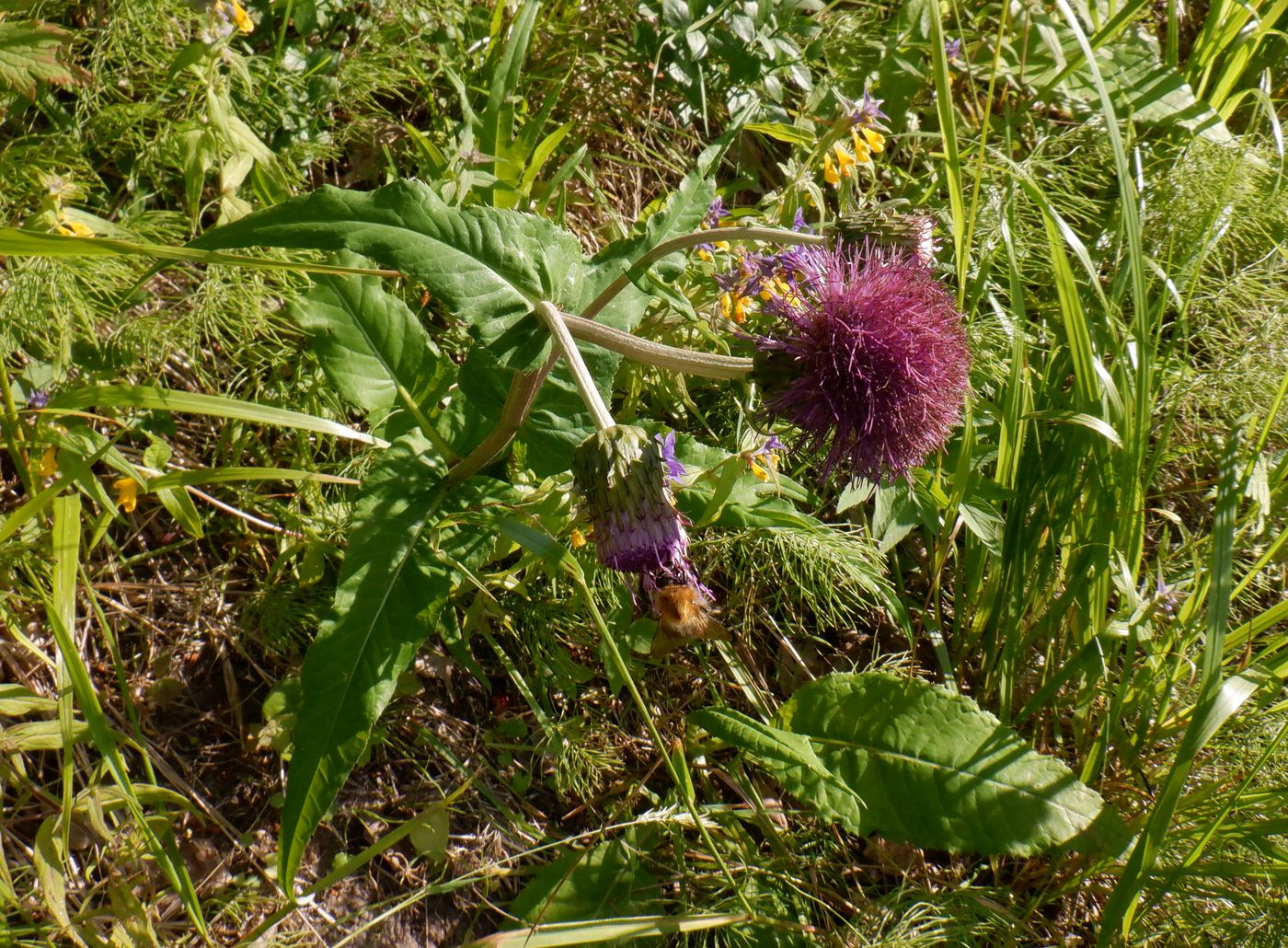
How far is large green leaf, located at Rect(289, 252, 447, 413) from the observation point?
224 cm

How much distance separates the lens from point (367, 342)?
227cm

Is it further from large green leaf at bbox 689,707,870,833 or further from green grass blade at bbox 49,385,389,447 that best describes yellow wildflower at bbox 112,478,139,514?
large green leaf at bbox 689,707,870,833

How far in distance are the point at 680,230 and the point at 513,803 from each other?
1.47 metres

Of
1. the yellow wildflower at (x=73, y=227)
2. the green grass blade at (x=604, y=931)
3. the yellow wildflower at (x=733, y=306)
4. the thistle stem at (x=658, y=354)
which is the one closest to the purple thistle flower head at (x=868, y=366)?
the thistle stem at (x=658, y=354)

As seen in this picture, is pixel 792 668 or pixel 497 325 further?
pixel 792 668

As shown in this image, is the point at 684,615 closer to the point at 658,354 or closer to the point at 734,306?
the point at 658,354

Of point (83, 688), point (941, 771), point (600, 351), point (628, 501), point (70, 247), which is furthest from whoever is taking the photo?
point (941, 771)

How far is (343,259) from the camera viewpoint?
213 cm

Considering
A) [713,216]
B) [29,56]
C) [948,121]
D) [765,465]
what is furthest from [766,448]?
[29,56]

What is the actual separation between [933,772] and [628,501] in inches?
48.4

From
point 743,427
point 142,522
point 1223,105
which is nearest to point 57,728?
point 142,522

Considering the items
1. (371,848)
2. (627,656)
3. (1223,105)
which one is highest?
(1223,105)

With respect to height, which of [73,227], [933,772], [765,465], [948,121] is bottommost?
[933,772]

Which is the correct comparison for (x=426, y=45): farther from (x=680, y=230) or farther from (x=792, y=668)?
(x=792, y=668)
